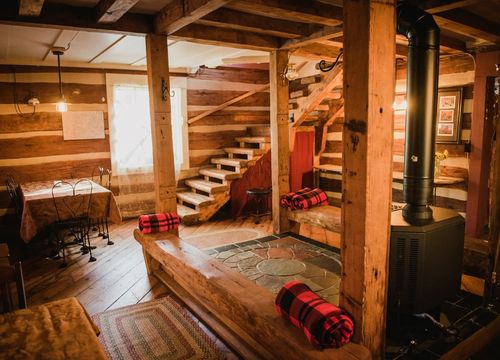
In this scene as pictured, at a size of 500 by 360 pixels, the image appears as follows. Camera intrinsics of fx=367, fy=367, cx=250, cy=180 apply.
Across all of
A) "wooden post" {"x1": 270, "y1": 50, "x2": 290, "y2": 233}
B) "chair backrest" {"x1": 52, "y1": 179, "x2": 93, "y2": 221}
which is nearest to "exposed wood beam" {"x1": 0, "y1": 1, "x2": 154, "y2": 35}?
"wooden post" {"x1": 270, "y1": 50, "x2": 290, "y2": 233}

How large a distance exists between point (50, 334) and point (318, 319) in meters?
1.32

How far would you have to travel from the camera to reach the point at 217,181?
736 centimetres

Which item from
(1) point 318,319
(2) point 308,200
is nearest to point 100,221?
(2) point 308,200

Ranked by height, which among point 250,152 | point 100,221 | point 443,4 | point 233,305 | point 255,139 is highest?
point 443,4

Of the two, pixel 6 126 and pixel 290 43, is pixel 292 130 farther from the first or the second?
pixel 6 126

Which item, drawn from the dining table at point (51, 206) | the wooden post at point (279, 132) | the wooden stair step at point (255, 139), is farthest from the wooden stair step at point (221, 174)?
the dining table at point (51, 206)

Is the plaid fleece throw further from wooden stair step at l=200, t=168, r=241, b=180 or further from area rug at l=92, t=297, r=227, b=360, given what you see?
wooden stair step at l=200, t=168, r=241, b=180

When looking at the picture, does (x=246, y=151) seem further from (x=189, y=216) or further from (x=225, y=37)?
(x=225, y=37)

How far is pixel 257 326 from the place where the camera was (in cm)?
236

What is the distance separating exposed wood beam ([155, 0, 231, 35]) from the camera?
9.85 ft

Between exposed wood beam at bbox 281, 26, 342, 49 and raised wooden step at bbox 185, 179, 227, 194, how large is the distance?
2827mm

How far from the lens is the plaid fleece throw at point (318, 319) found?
77.7 inches

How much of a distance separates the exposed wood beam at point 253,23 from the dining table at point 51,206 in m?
2.60

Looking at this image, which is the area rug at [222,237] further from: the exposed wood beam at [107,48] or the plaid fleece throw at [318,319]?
the plaid fleece throw at [318,319]
